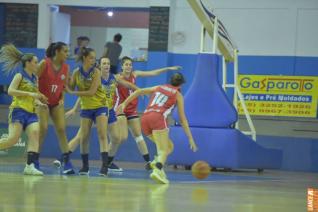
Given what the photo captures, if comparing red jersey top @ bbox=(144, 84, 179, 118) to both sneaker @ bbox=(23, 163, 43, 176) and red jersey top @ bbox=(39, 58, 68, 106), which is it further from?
sneaker @ bbox=(23, 163, 43, 176)

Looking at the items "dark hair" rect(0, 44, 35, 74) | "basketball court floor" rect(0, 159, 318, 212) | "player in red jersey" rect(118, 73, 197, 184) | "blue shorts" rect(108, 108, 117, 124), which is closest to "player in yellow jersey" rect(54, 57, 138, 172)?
"blue shorts" rect(108, 108, 117, 124)

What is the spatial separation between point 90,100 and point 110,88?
108cm

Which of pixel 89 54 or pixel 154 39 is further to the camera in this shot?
pixel 154 39

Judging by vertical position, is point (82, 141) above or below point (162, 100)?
below

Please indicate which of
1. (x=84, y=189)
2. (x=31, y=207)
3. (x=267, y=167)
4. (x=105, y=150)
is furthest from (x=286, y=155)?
(x=31, y=207)

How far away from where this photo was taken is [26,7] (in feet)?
72.5

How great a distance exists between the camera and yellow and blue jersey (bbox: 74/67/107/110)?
1198 centimetres

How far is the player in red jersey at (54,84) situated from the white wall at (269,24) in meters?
9.46

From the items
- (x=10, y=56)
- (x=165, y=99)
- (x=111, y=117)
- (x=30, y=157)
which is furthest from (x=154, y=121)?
(x=10, y=56)

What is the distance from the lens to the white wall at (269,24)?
66.1 feet

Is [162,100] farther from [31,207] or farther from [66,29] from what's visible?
[66,29]

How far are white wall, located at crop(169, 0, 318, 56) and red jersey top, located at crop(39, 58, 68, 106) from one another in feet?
31.2

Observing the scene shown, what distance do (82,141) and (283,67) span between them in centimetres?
961

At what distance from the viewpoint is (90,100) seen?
12.1 metres
